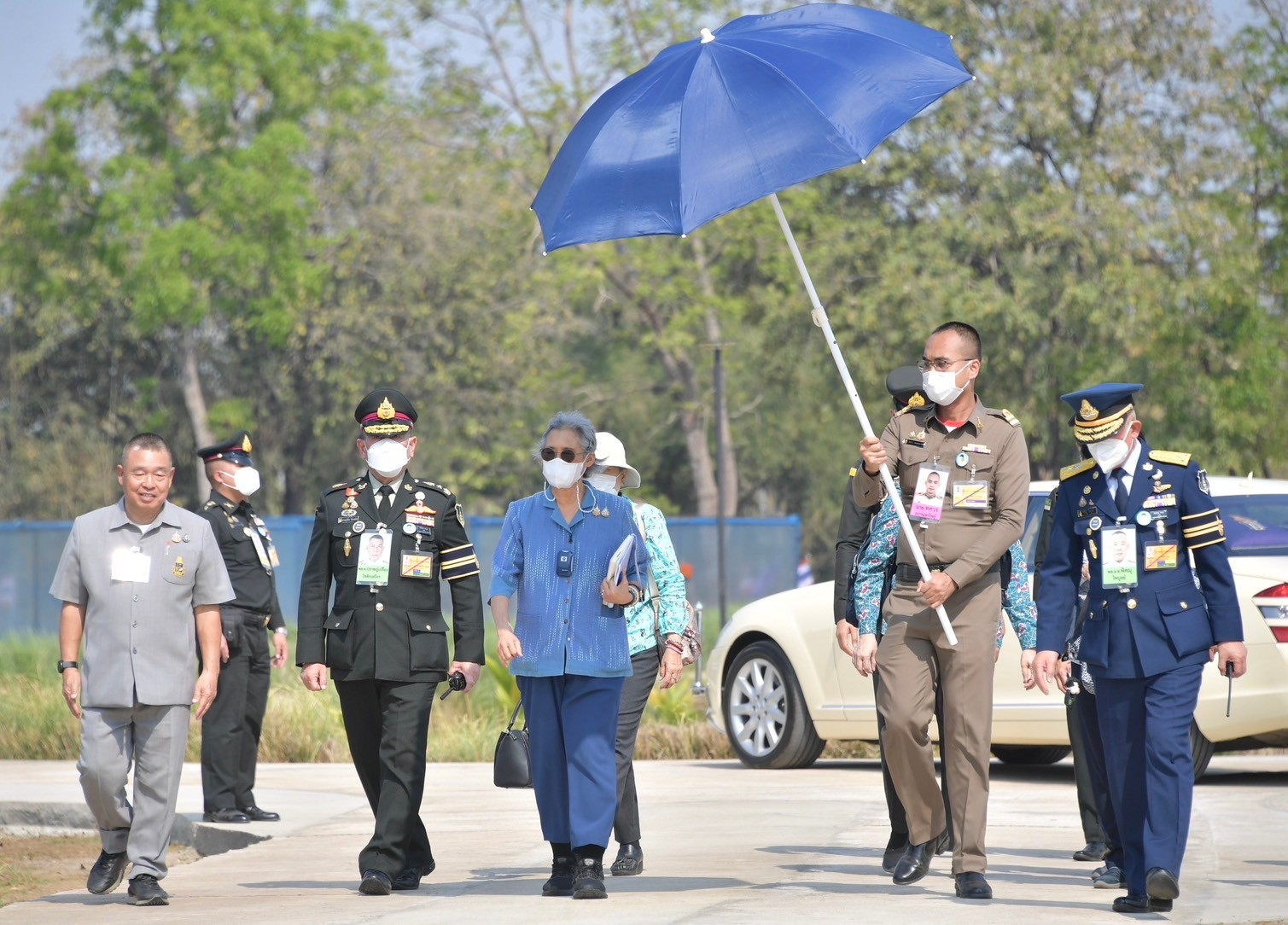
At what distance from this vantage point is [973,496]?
7.45 metres

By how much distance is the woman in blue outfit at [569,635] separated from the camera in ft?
24.7

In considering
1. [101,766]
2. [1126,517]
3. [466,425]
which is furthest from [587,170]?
[466,425]

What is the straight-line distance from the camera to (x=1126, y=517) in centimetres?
704

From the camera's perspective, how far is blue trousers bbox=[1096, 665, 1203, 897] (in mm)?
6750

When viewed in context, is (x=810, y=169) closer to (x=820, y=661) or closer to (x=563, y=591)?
(x=563, y=591)

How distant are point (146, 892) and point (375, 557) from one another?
160 cm

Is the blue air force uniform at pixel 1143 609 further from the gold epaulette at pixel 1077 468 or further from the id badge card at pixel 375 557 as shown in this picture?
the id badge card at pixel 375 557

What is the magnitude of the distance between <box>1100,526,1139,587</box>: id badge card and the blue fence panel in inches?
819

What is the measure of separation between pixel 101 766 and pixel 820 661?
5.51 m

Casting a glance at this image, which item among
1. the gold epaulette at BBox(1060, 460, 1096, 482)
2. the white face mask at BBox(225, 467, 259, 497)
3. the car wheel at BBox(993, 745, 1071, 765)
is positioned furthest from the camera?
the car wheel at BBox(993, 745, 1071, 765)

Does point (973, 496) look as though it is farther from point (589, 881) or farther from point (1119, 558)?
point (589, 881)

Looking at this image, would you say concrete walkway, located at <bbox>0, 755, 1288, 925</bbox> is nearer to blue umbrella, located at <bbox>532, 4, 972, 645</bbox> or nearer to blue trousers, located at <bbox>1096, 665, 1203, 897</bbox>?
blue trousers, located at <bbox>1096, 665, 1203, 897</bbox>

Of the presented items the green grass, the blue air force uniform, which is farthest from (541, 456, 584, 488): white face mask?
the green grass

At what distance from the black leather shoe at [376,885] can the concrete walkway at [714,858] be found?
2.6 inches
